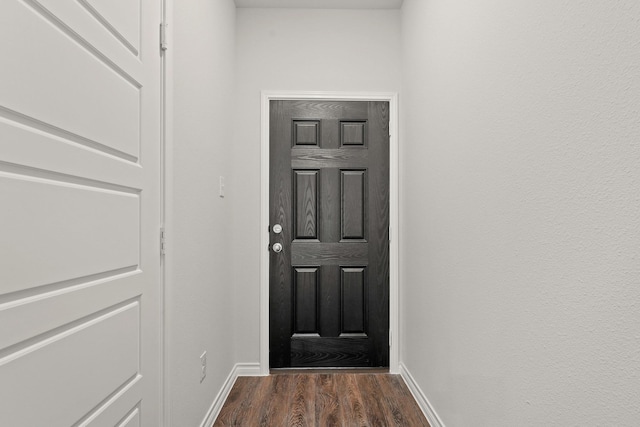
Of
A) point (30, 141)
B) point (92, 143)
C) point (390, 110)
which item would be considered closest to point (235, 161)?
point (390, 110)

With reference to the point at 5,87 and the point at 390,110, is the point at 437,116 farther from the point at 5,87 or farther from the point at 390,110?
the point at 5,87

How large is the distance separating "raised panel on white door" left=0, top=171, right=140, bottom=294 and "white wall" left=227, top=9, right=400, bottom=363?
67.1 inches

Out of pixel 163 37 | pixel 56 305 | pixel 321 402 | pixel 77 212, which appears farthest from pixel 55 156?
pixel 321 402

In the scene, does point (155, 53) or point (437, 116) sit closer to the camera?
point (155, 53)

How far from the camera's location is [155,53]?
146cm

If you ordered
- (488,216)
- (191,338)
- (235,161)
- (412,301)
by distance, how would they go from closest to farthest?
(488,216) → (191,338) → (412,301) → (235,161)

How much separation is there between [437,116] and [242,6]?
1.74 m

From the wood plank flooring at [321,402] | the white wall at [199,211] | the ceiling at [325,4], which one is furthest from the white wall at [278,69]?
the wood plank flooring at [321,402]

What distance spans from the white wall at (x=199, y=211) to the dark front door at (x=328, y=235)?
408 mm

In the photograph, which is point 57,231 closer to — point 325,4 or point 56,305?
point 56,305

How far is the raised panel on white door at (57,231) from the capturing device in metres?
0.77

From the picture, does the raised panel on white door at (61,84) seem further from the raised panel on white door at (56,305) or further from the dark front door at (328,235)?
the dark front door at (328,235)

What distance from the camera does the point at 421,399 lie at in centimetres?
235

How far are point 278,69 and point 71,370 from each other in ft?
8.11
